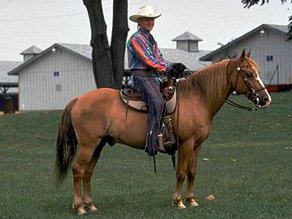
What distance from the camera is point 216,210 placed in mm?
10023

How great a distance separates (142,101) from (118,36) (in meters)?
17.6

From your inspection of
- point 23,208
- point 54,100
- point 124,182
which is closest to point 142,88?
point 23,208

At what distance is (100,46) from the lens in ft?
89.7

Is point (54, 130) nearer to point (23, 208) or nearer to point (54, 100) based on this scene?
point (23, 208)

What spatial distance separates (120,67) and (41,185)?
15.1 metres

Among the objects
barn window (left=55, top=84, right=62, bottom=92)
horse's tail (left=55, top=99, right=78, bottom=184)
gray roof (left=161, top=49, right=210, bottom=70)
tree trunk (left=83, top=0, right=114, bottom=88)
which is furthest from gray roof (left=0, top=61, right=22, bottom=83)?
horse's tail (left=55, top=99, right=78, bottom=184)

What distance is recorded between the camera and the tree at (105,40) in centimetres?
2730

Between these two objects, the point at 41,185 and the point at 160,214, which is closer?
the point at 160,214

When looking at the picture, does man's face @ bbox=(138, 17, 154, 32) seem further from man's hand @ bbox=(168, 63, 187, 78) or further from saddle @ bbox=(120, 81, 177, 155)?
saddle @ bbox=(120, 81, 177, 155)

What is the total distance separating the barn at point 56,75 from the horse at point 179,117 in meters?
46.6

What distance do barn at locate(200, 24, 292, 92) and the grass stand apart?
25901mm

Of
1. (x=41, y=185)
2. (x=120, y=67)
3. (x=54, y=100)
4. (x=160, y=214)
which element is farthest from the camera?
(x=54, y=100)

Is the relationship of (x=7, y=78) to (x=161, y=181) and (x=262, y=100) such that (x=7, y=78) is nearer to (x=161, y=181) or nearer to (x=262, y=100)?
(x=161, y=181)

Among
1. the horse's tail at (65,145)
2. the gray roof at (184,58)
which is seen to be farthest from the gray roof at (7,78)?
the horse's tail at (65,145)
